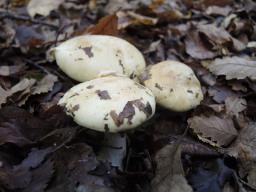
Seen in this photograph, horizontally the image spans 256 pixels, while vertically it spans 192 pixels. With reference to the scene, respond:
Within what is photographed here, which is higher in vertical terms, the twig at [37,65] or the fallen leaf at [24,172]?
the fallen leaf at [24,172]

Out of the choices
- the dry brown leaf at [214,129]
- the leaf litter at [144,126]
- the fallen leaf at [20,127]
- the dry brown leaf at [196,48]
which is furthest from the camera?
the dry brown leaf at [196,48]

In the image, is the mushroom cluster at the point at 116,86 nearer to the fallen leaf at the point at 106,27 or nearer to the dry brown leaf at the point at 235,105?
the dry brown leaf at the point at 235,105

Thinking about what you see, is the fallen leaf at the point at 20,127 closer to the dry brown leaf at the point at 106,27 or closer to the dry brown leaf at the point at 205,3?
the dry brown leaf at the point at 106,27

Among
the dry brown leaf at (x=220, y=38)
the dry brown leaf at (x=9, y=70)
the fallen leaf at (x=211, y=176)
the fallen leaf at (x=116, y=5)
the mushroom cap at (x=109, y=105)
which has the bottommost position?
the fallen leaf at (x=116, y=5)

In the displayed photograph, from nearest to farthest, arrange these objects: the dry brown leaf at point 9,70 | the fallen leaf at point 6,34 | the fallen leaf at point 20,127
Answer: the fallen leaf at point 20,127 → the dry brown leaf at point 9,70 → the fallen leaf at point 6,34

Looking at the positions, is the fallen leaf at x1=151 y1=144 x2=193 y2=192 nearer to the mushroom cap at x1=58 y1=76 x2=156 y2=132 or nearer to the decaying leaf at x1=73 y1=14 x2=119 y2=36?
the mushroom cap at x1=58 y1=76 x2=156 y2=132

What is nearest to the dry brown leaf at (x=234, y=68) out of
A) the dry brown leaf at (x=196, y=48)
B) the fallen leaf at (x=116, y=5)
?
the dry brown leaf at (x=196, y=48)

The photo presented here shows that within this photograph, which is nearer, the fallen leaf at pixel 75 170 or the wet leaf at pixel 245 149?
the fallen leaf at pixel 75 170
